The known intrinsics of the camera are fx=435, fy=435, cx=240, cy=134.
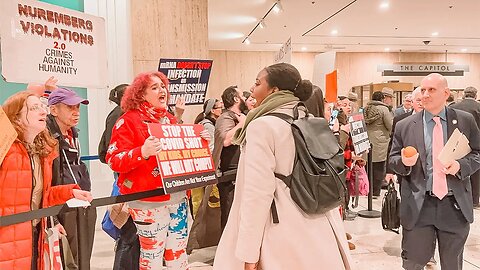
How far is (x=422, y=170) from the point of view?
9.17 ft

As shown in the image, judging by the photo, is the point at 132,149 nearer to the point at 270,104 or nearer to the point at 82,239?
the point at 82,239

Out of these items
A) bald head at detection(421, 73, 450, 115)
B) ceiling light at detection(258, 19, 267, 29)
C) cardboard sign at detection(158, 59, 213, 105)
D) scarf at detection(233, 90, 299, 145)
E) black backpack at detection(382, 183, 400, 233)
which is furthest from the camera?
ceiling light at detection(258, 19, 267, 29)

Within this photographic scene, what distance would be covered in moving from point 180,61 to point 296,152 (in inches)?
77.1

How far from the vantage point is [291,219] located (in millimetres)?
1813

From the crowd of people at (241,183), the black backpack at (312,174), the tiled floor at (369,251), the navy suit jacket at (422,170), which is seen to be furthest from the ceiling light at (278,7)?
the black backpack at (312,174)

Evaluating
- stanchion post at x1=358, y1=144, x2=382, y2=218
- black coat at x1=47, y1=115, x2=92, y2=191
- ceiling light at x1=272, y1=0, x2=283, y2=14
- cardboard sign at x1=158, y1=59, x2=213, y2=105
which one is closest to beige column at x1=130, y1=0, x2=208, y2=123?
cardboard sign at x1=158, y1=59, x2=213, y2=105

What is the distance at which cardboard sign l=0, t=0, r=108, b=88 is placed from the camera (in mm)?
2535

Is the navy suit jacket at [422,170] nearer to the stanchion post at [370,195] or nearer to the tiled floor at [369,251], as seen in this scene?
Result: the tiled floor at [369,251]

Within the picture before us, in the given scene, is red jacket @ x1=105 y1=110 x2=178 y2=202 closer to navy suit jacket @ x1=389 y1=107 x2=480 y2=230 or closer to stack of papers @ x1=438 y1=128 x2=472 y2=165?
navy suit jacket @ x1=389 y1=107 x2=480 y2=230

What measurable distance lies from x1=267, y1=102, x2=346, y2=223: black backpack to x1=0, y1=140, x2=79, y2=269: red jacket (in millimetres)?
1133

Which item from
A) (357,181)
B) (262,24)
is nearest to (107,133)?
(357,181)

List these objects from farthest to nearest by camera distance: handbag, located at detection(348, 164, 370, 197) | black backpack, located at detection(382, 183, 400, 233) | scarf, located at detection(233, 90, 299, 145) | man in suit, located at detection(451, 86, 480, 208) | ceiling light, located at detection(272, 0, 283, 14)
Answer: ceiling light, located at detection(272, 0, 283, 14) < handbag, located at detection(348, 164, 370, 197) < man in suit, located at detection(451, 86, 480, 208) < black backpack, located at detection(382, 183, 400, 233) < scarf, located at detection(233, 90, 299, 145)

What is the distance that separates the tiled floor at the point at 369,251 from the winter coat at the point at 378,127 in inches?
54.7

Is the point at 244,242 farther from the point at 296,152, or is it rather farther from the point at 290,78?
the point at 290,78
